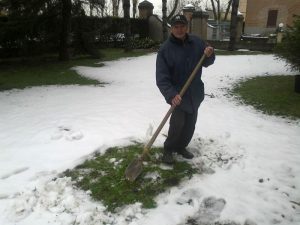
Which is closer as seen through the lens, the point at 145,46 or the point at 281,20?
the point at 145,46

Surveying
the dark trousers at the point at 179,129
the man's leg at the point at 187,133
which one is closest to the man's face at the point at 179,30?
the dark trousers at the point at 179,129

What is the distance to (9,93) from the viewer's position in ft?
28.4

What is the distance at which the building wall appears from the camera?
1147 inches

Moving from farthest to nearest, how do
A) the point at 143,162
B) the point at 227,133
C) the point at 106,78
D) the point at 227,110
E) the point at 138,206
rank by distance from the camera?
the point at 106,78 < the point at 227,110 < the point at 227,133 < the point at 143,162 < the point at 138,206

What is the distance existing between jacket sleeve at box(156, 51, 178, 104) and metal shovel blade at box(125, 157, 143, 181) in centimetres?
87

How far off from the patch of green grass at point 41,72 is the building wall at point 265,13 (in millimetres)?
19996

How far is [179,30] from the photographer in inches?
162

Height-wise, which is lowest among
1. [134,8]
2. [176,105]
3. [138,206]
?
[138,206]

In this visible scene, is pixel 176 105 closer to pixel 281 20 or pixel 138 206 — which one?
pixel 138 206

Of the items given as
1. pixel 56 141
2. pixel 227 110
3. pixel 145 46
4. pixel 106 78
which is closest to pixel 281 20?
pixel 145 46

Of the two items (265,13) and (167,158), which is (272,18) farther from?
(167,158)

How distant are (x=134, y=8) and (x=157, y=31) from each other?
15.1 meters

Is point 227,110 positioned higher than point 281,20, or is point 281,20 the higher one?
point 281,20

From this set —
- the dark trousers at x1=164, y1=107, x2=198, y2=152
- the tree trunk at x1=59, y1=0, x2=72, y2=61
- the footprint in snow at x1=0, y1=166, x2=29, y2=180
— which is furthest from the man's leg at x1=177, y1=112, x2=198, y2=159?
the tree trunk at x1=59, y1=0, x2=72, y2=61
